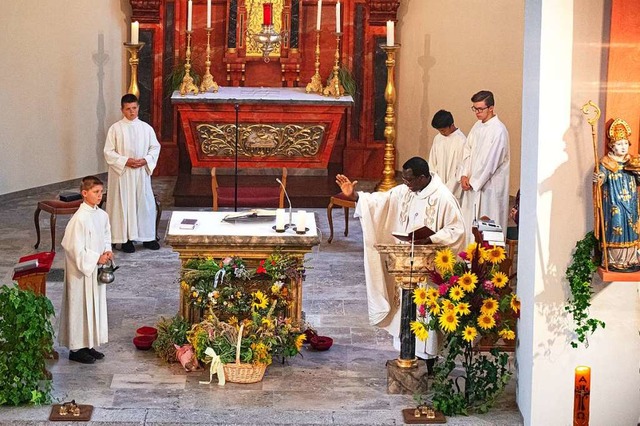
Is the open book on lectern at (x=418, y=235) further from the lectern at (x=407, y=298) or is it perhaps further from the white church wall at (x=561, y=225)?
the white church wall at (x=561, y=225)

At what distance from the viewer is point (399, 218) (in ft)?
34.7

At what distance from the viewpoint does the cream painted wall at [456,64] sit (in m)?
16.2

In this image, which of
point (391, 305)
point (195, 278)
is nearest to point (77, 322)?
point (195, 278)

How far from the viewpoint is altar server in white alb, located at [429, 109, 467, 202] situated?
44.4ft

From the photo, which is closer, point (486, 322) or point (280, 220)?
point (486, 322)

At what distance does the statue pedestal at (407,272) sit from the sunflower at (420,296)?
222mm

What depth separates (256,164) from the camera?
16016 millimetres

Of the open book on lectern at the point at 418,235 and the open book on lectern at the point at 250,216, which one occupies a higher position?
the open book on lectern at the point at 418,235

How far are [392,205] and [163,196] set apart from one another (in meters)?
6.74

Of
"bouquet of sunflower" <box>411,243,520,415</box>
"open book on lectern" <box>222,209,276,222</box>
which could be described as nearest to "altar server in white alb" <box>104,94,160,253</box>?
"open book on lectern" <box>222,209,276,222</box>

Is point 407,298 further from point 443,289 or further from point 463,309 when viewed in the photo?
point 463,309

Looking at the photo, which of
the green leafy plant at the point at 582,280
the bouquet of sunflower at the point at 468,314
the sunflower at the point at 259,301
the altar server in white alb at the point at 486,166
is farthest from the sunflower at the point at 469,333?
the altar server in white alb at the point at 486,166

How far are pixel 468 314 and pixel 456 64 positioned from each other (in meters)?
8.22

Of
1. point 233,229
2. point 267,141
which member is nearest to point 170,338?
point 233,229
